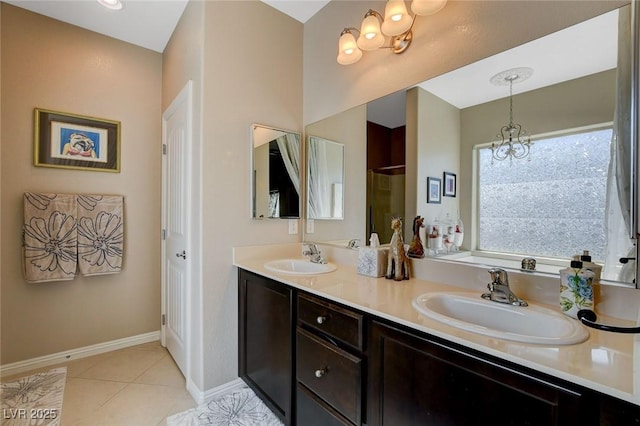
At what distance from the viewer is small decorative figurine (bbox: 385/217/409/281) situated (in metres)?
1.47

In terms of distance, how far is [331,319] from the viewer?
1.22 meters

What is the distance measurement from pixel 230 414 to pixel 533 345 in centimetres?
167

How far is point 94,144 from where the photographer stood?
2.39m

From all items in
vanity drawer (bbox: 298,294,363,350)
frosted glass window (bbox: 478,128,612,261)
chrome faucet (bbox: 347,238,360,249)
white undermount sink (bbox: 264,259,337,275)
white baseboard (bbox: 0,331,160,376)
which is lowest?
white baseboard (bbox: 0,331,160,376)

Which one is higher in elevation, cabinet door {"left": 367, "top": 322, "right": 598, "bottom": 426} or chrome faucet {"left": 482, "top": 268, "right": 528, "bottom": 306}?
chrome faucet {"left": 482, "top": 268, "right": 528, "bottom": 306}

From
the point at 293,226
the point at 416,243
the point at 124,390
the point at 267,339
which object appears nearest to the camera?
the point at 416,243

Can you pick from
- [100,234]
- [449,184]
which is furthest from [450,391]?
[100,234]

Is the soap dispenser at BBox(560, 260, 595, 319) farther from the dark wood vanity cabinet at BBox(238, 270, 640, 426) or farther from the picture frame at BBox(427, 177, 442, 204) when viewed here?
the picture frame at BBox(427, 177, 442, 204)

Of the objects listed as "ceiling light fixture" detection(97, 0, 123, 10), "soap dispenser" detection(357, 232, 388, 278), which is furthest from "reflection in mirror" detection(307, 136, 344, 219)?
"ceiling light fixture" detection(97, 0, 123, 10)

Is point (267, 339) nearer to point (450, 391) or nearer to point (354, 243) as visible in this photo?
point (354, 243)

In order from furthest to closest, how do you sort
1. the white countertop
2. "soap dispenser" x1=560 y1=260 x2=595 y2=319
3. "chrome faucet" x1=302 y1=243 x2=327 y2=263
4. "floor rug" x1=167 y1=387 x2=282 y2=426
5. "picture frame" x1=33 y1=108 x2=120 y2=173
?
"picture frame" x1=33 y1=108 x2=120 y2=173 < "chrome faucet" x1=302 y1=243 x2=327 y2=263 < "floor rug" x1=167 y1=387 x2=282 y2=426 < "soap dispenser" x1=560 y1=260 x2=595 y2=319 < the white countertop

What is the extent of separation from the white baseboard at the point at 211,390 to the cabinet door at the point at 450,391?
1.20 metres

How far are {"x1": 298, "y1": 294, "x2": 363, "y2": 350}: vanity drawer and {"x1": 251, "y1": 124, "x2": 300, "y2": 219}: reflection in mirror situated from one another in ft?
2.82

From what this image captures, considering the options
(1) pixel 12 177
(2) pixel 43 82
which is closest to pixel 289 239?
(1) pixel 12 177
